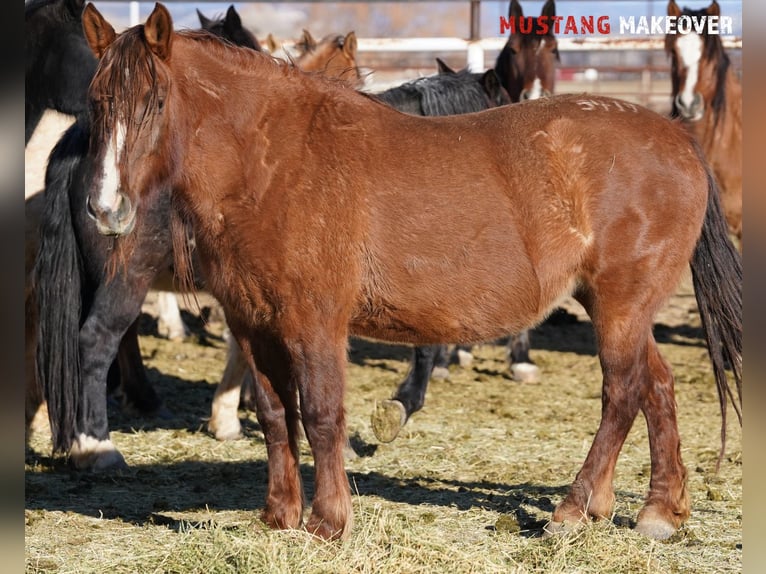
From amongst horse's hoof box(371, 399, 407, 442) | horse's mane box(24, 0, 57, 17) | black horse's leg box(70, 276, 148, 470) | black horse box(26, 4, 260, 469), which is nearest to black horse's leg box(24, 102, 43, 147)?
horse's mane box(24, 0, 57, 17)

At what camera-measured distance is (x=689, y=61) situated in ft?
27.3

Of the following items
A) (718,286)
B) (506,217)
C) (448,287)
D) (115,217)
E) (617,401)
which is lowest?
(617,401)

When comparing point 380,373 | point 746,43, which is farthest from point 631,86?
point 746,43

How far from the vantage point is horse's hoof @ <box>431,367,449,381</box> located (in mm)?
7918

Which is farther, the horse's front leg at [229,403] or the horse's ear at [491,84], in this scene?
the horse's ear at [491,84]

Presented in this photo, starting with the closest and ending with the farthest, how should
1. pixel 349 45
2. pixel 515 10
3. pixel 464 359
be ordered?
pixel 464 359 < pixel 515 10 < pixel 349 45

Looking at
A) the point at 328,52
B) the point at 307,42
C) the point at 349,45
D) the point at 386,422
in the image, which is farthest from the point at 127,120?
the point at 307,42

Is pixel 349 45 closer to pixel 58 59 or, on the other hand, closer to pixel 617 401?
pixel 58 59

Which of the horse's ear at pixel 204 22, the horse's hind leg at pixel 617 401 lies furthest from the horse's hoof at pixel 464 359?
the horse's hind leg at pixel 617 401

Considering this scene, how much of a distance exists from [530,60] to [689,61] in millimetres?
1517

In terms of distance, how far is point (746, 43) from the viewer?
1.59 metres

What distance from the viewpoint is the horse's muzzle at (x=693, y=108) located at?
838cm

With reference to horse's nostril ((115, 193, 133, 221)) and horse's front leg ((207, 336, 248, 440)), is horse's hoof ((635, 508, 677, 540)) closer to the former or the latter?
horse's nostril ((115, 193, 133, 221))

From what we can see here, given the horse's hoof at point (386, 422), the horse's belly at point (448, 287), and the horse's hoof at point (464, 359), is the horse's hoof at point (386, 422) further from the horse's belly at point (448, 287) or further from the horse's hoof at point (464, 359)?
the horse's hoof at point (464, 359)
